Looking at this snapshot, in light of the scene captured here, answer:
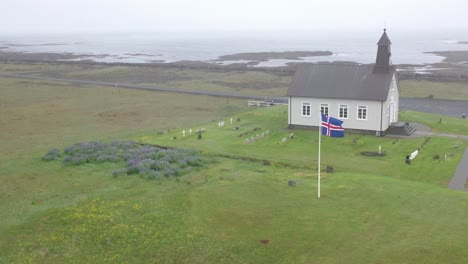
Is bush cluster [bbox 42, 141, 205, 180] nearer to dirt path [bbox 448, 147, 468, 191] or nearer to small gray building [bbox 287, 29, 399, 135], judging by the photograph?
small gray building [bbox 287, 29, 399, 135]

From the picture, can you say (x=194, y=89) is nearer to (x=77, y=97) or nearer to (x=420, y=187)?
(x=77, y=97)

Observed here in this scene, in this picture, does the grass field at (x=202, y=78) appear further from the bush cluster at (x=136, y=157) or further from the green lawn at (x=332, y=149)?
the bush cluster at (x=136, y=157)

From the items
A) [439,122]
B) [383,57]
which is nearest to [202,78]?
[383,57]

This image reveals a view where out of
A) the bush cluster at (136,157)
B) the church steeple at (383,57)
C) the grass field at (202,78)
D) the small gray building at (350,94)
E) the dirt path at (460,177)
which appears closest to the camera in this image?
the dirt path at (460,177)

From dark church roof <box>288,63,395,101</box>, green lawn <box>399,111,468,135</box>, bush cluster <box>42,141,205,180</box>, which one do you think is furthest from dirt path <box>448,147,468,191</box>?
bush cluster <box>42,141,205,180</box>

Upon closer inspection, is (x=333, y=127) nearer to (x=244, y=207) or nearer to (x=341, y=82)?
(x=244, y=207)

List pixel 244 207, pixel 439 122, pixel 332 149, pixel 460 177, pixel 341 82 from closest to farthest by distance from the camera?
pixel 244 207
pixel 460 177
pixel 332 149
pixel 341 82
pixel 439 122

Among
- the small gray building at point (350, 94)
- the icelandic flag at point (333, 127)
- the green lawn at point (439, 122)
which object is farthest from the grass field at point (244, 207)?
the green lawn at point (439, 122)

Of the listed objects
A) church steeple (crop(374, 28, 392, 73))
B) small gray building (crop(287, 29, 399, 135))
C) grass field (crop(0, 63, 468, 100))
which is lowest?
grass field (crop(0, 63, 468, 100))
